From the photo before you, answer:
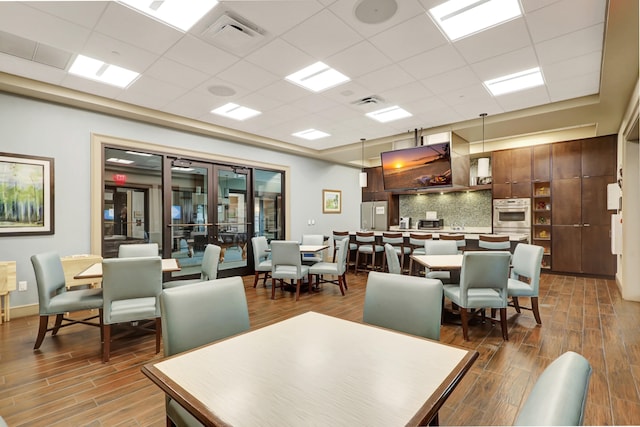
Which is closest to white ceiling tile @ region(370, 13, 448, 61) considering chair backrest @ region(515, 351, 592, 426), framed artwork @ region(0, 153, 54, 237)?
chair backrest @ region(515, 351, 592, 426)

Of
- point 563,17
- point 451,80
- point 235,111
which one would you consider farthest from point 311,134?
point 563,17

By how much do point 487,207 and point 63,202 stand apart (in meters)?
8.39

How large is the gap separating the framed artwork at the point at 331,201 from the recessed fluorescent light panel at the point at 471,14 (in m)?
5.82

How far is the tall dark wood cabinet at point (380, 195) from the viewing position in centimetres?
889

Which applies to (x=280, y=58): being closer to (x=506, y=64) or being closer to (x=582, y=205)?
(x=506, y=64)

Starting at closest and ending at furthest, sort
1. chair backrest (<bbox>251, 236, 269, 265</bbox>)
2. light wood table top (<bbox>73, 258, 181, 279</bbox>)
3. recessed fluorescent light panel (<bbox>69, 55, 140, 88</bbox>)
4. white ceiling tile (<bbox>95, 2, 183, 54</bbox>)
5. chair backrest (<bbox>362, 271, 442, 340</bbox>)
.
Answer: chair backrest (<bbox>362, 271, 442, 340</bbox>), white ceiling tile (<bbox>95, 2, 183, 54</bbox>), light wood table top (<bbox>73, 258, 181, 279</bbox>), recessed fluorescent light panel (<bbox>69, 55, 140, 88</bbox>), chair backrest (<bbox>251, 236, 269, 265</bbox>)

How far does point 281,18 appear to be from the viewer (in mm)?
2637

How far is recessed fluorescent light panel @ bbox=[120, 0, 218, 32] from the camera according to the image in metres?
2.46

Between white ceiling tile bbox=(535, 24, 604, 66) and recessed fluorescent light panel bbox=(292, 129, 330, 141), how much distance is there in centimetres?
371

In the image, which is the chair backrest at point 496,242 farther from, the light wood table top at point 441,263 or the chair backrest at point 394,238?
the light wood table top at point 441,263

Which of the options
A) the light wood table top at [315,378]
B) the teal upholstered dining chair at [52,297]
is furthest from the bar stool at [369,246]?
the light wood table top at [315,378]

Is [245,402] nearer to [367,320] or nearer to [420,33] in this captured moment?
[367,320]

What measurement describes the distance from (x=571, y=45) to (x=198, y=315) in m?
4.06

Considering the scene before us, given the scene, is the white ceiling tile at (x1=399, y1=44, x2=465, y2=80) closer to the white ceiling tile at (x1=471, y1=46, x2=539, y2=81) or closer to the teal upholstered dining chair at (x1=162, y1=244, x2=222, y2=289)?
the white ceiling tile at (x1=471, y1=46, x2=539, y2=81)
